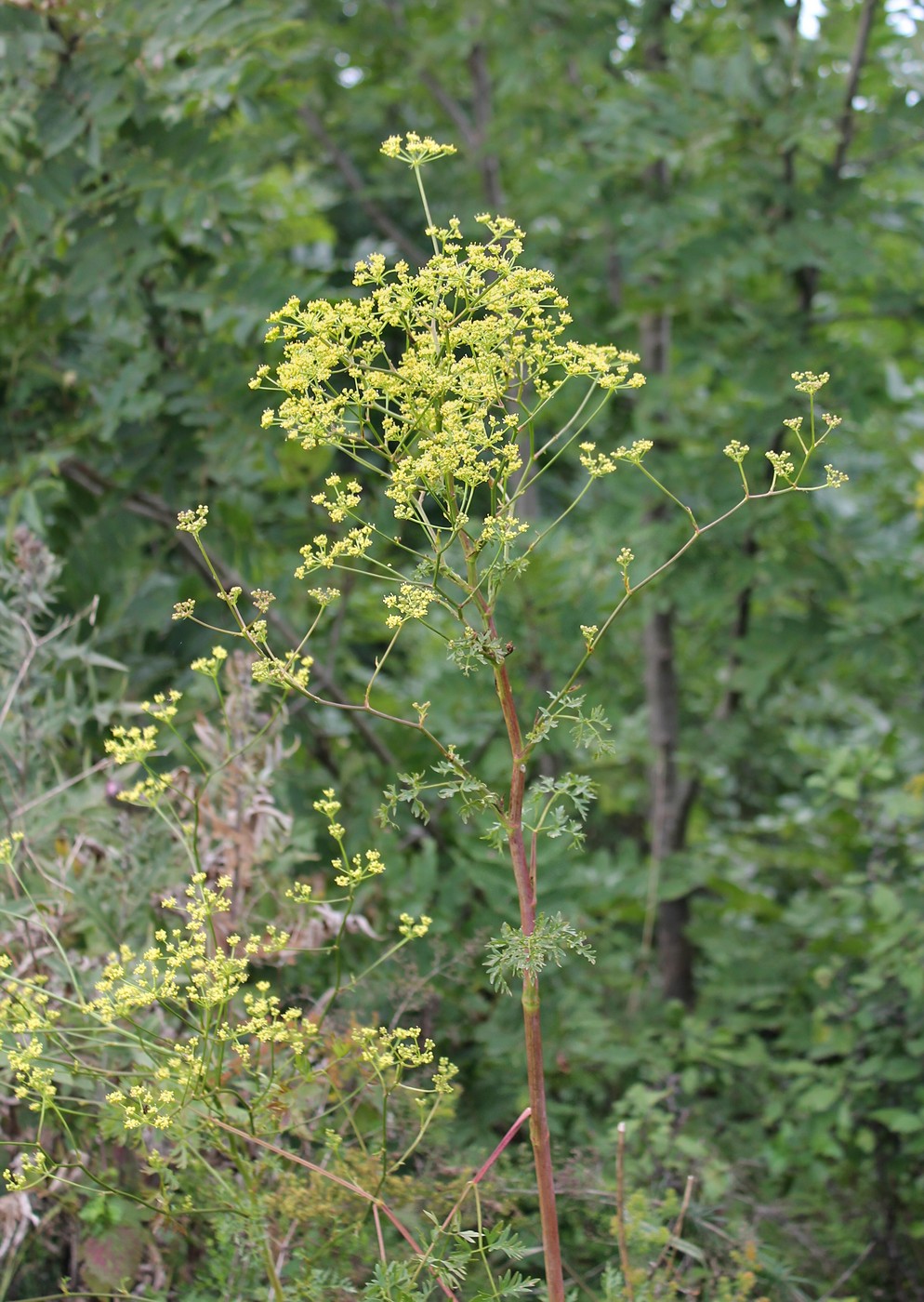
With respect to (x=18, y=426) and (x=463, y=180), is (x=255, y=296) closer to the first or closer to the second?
(x=18, y=426)

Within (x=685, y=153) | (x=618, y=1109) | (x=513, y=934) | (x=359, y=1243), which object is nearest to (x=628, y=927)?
(x=618, y=1109)

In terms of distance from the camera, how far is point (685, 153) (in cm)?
276

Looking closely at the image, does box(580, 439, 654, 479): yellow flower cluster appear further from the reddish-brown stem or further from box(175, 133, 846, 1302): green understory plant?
the reddish-brown stem

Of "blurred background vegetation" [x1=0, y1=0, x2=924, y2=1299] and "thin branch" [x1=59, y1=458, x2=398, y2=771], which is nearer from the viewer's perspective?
"blurred background vegetation" [x1=0, y1=0, x2=924, y2=1299]

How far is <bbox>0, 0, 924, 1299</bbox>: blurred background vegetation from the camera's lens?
2.02 metres

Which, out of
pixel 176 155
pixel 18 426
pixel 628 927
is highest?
pixel 176 155

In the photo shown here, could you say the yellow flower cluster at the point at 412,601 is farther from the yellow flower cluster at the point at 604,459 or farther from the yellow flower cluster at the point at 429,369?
the yellow flower cluster at the point at 604,459

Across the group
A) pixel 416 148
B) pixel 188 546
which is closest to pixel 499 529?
pixel 416 148

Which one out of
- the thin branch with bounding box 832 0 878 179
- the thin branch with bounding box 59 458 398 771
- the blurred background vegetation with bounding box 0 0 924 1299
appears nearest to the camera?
the blurred background vegetation with bounding box 0 0 924 1299

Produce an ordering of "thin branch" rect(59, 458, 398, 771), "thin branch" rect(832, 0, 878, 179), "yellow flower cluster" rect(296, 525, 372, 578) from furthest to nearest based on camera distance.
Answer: "thin branch" rect(832, 0, 878, 179)
"thin branch" rect(59, 458, 398, 771)
"yellow flower cluster" rect(296, 525, 372, 578)

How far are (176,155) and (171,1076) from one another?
153 cm

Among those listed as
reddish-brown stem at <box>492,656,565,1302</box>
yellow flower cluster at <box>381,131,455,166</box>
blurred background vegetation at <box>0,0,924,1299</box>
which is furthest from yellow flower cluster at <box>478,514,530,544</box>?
blurred background vegetation at <box>0,0,924,1299</box>

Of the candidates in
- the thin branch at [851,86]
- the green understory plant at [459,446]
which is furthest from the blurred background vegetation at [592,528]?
the green understory plant at [459,446]

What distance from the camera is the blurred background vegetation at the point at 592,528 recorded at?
202 cm
